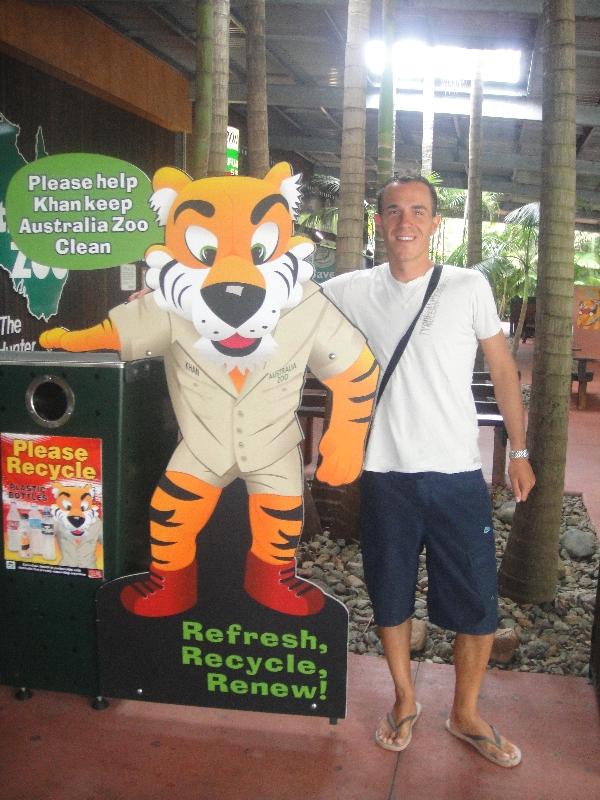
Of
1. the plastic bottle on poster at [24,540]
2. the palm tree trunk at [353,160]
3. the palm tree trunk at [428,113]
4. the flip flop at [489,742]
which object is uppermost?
the palm tree trunk at [428,113]

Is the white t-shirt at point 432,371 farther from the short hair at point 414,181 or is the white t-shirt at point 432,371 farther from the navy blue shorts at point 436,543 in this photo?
the short hair at point 414,181

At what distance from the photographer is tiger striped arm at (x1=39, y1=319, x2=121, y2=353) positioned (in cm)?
270

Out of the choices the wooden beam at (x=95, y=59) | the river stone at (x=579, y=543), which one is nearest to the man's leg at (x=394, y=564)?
the river stone at (x=579, y=543)

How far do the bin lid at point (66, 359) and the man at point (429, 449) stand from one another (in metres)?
0.78

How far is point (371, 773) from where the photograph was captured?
8.45 feet

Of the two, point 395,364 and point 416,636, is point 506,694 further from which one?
point 395,364

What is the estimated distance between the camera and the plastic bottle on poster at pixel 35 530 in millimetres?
2871

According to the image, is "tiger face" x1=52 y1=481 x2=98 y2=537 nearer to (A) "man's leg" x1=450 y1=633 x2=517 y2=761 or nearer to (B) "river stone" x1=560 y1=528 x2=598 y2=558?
(A) "man's leg" x1=450 y1=633 x2=517 y2=761

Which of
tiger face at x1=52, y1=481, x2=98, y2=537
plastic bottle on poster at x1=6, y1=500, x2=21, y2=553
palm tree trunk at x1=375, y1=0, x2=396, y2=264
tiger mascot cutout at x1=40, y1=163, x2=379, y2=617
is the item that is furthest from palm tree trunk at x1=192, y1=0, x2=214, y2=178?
plastic bottle on poster at x1=6, y1=500, x2=21, y2=553

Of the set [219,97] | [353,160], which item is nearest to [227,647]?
[219,97]

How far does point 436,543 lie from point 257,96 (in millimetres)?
3047

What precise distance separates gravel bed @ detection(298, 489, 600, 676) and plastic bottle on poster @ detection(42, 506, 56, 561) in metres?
1.63

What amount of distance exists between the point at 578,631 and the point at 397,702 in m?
1.70

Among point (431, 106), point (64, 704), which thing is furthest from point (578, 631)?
point (431, 106)
